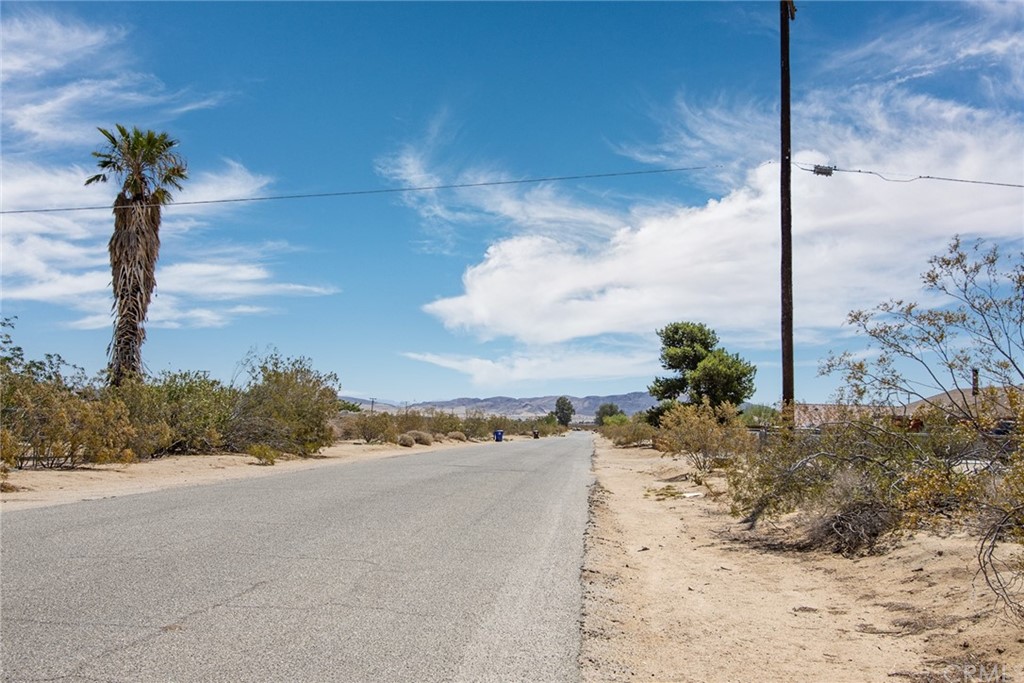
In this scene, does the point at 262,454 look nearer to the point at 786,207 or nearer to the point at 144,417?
the point at 144,417

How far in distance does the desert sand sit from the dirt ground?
0.02 meters

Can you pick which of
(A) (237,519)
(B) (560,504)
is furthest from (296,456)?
(A) (237,519)

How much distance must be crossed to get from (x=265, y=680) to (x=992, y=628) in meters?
5.56

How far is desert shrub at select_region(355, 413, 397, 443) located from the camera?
169 feet

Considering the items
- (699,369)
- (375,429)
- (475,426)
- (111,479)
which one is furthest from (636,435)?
(111,479)

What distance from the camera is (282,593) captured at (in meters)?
6.90

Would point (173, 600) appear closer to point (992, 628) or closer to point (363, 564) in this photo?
point (363, 564)

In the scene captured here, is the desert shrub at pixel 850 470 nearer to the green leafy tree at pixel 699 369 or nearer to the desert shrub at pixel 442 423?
the green leafy tree at pixel 699 369

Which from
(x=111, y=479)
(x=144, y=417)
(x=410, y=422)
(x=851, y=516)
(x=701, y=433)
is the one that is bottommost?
(x=111, y=479)

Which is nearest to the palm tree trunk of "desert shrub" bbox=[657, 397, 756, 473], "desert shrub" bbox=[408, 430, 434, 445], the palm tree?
the palm tree

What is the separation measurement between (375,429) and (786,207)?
37958mm

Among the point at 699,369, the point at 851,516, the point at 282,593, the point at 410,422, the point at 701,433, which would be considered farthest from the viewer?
the point at 410,422

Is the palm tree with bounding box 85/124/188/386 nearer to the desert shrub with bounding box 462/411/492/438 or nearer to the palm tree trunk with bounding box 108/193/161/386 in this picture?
the palm tree trunk with bounding box 108/193/161/386

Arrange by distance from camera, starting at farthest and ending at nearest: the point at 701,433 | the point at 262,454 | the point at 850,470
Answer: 1. the point at 262,454
2. the point at 701,433
3. the point at 850,470
